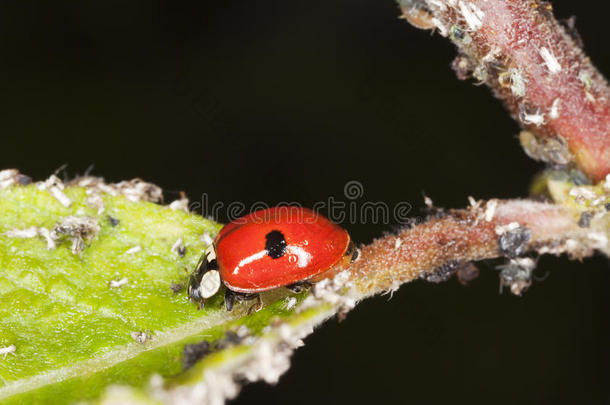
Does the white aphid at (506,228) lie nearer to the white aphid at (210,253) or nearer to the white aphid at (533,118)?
the white aphid at (533,118)

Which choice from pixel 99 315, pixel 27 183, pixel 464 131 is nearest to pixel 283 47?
pixel 464 131

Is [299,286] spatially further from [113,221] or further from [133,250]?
[113,221]

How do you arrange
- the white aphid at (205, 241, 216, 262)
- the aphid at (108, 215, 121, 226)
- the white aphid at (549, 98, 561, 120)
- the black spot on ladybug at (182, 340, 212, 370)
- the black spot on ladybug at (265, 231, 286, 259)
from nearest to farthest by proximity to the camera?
the black spot on ladybug at (182, 340, 212, 370) → the white aphid at (549, 98, 561, 120) → the aphid at (108, 215, 121, 226) → the white aphid at (205, 241, 216, 262) → the black spot on ladybug at (265, 231, 286, 259)

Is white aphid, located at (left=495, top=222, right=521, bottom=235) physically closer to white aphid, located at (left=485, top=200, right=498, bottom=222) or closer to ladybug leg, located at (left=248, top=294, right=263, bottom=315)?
white aphid, located at (left=485, top=200, right=498, bottom=222)

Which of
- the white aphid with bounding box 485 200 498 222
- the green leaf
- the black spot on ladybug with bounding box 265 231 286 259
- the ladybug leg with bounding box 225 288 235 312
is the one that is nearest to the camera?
the green leaf

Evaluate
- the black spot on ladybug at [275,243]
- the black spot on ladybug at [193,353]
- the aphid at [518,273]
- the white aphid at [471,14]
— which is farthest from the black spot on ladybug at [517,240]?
the black spot on ladybug at [193,353]

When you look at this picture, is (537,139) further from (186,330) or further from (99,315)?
(99,315)

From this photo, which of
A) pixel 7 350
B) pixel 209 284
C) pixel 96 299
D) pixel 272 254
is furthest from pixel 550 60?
pixel 7 350

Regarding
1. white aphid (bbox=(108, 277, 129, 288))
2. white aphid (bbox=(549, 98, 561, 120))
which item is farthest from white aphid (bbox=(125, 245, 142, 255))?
white aphid (bbox=(549, 98, 561, 120))
